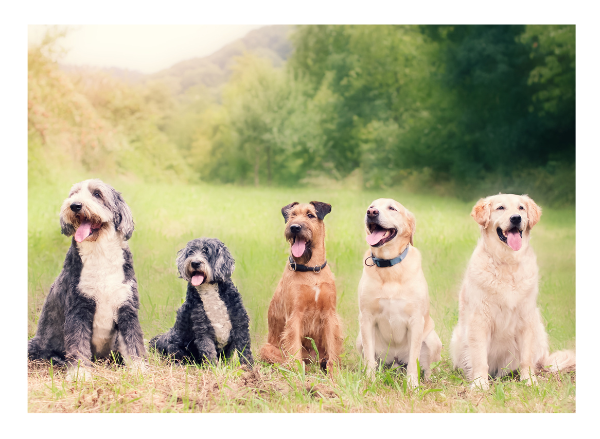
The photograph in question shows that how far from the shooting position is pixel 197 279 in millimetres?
3830

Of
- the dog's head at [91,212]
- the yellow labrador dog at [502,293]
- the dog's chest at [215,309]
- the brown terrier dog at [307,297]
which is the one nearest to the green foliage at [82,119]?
the dog's head at [91,212]

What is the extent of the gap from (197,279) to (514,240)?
7.79 ft

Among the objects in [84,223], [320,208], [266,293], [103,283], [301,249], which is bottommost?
[266,293]

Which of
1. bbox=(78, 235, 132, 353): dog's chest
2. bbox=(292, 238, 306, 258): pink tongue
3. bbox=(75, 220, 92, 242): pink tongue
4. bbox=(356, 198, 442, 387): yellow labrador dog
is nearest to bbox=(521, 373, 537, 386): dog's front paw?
bbox=(356, 198, 442, 387): yellow labrador dog

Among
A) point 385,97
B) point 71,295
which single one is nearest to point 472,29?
point 385,97

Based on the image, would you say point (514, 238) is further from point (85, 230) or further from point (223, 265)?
point (85, 230)

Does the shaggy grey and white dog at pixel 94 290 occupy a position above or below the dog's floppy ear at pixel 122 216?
below

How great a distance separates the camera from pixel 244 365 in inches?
155

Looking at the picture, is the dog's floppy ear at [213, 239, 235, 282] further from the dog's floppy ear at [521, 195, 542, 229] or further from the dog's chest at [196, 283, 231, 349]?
the dog's floppy ear at [521, 195, 542, 229]

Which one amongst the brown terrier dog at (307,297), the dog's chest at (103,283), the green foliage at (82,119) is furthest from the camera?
the green foliage at (82,119)

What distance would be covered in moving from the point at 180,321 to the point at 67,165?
412 cm

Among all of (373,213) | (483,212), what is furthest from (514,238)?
(373,213)

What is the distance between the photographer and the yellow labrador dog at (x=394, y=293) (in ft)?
12.7

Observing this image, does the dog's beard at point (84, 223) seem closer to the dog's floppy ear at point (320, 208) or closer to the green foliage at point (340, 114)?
the dog's floppy ear at point (320, 208)
